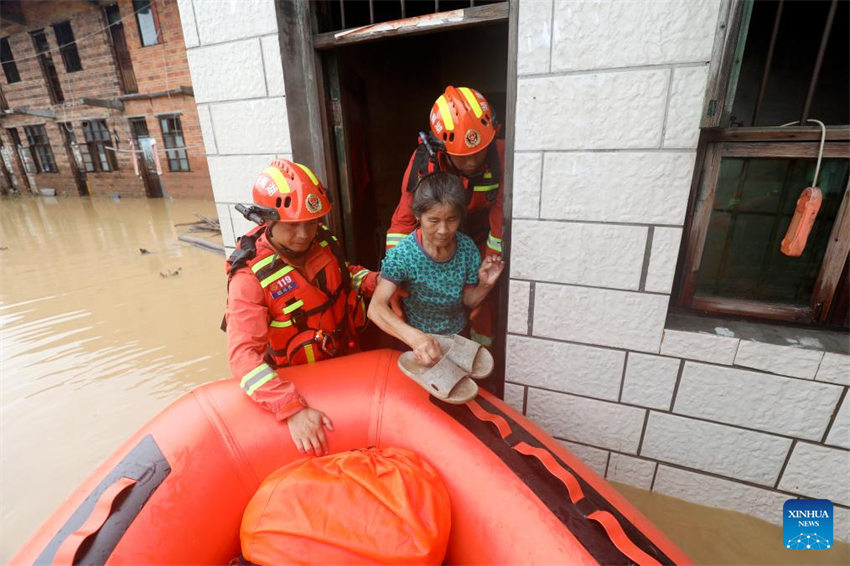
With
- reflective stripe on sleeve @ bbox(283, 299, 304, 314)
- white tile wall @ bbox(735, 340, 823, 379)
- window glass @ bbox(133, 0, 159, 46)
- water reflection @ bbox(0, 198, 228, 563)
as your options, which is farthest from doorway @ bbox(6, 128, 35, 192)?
white tile wall @ bbox(735, 340, 823, 379)

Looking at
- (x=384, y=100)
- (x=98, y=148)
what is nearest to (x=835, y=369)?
(x=384, y=100)

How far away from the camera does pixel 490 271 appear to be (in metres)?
1.72

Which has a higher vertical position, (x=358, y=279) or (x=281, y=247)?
(x=281, y=247)

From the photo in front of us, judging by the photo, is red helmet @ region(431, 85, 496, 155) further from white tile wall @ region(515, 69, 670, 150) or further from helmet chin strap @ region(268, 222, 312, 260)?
helmet chin strap @ region(268, 222, 312, 260)

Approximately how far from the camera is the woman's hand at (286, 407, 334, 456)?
54.2 inches

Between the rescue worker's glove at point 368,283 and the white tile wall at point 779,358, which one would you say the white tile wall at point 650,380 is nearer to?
the white tile wall at point 779,358

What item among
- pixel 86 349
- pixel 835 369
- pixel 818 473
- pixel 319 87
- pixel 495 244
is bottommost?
pixel 86 349

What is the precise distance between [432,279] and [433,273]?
26 mm

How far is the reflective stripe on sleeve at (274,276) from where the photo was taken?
1554mm

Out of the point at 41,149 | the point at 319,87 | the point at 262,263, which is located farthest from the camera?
the point at 41,149

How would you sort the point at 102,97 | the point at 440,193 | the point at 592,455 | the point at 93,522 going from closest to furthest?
the point at 93,522
the point at 440,193
the point at 592,455
the point at 102,97

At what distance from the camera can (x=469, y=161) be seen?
6.08 ft

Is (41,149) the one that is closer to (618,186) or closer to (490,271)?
(490,271)

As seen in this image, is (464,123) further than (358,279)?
No
